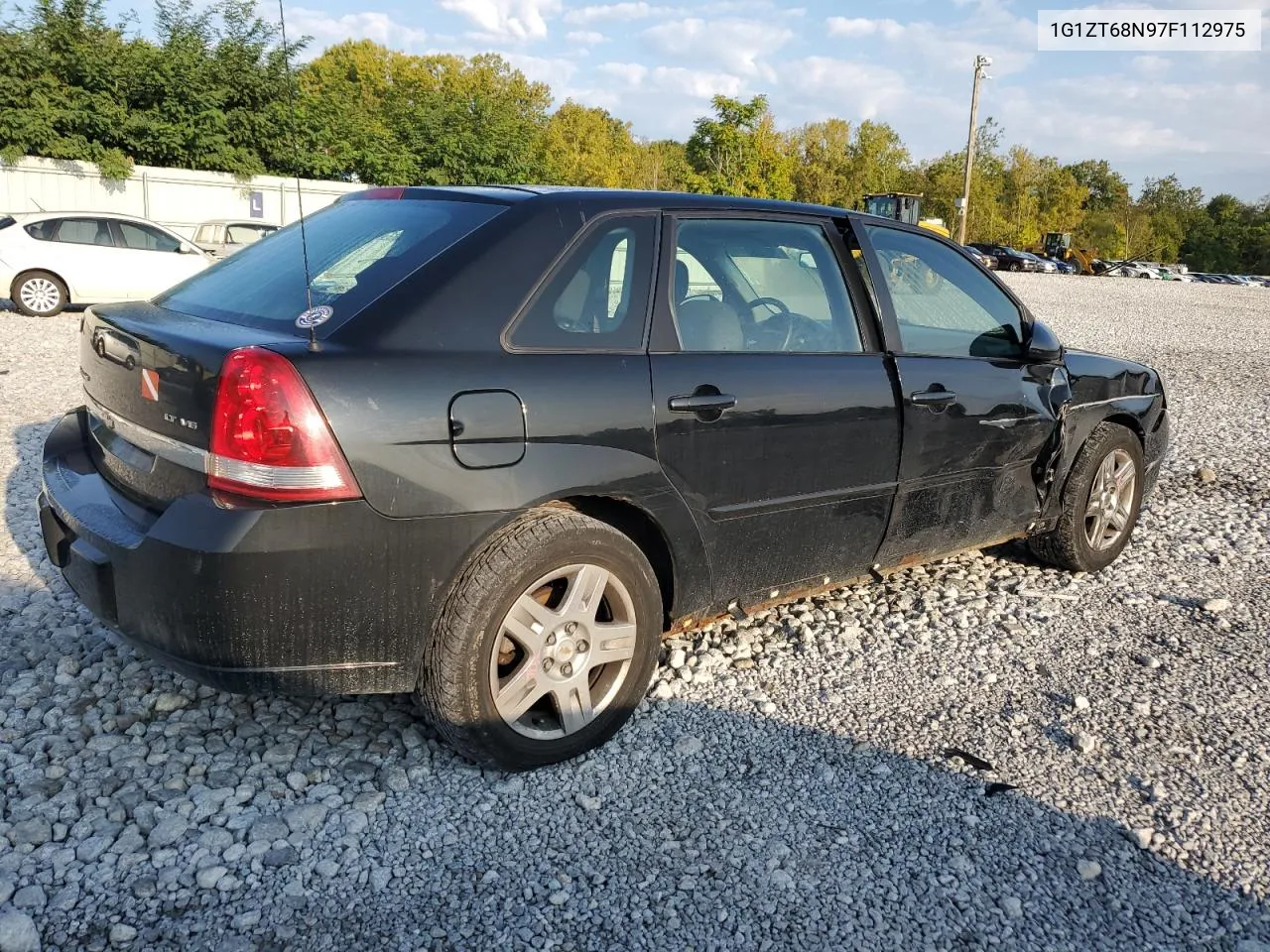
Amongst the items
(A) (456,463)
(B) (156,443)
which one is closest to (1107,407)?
(A) (456,463)

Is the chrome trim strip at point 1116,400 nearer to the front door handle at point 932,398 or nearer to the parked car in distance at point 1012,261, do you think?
the front door handle at point 932,398

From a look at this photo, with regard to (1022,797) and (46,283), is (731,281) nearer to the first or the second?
(1022,797)

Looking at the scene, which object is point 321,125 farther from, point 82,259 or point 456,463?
point 456,463

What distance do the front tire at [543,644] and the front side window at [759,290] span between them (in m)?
0.78

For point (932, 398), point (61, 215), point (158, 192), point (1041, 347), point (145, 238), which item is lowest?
point (932, 398)

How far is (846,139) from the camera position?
67.4m

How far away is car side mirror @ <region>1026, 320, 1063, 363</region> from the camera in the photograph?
14.0 ft

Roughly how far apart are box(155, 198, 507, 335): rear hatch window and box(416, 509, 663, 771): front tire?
0.81m

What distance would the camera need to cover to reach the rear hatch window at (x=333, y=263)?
9.20 ft

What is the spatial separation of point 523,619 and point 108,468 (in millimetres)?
1314

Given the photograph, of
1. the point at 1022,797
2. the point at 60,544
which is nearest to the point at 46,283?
the point at 60,544

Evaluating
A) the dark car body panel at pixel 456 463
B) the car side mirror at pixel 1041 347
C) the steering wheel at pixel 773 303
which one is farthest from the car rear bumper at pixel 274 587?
the car side mirror at pixel 1041 347

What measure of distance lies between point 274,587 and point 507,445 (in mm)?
694

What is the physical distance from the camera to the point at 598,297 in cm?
305
